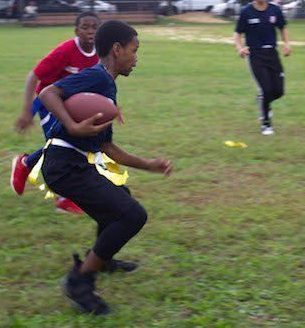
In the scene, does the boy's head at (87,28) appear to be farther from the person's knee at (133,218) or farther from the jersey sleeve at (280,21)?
the jersey sleeve at (280,21)

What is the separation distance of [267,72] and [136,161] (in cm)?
490

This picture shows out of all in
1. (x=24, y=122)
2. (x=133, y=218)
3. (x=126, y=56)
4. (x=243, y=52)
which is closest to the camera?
(x=133, y=218)

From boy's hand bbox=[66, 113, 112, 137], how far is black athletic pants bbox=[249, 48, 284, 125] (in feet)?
16.8

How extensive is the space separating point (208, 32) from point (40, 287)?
1070 inches

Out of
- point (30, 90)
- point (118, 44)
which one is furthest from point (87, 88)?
point (30, 90)

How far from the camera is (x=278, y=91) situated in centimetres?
909

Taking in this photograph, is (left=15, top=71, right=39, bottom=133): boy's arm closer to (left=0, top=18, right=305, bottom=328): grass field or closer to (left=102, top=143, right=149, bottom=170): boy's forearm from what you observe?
(left=0, top=18, right=305, bottom=328): grass field

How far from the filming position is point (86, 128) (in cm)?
419

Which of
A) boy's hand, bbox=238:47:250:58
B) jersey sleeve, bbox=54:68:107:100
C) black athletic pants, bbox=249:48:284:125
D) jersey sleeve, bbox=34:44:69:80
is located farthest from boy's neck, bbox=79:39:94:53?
black athletic pants, bbox=249:48:284:125

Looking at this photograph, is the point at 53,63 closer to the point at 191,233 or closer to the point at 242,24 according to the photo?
A: the point at 191,233

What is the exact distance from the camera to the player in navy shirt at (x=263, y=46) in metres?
9.03

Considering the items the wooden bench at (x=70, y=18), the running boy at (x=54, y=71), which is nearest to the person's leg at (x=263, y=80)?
the running boy at (x=54, y=71)

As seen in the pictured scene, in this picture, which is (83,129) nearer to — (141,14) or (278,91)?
(278,91)

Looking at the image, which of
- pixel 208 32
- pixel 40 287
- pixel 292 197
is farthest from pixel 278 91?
pixel 208 32
